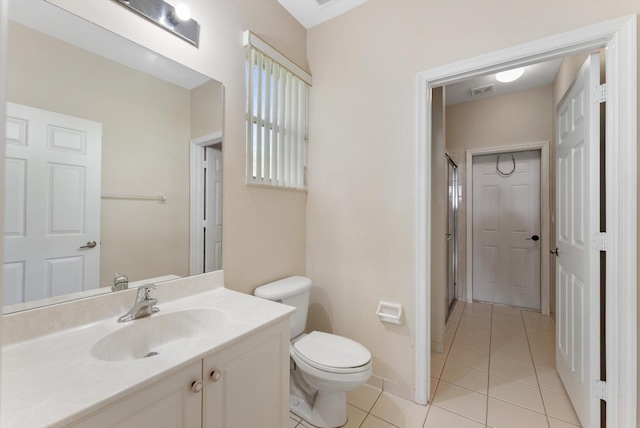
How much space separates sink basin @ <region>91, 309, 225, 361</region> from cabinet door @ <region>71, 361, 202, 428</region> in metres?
0.17

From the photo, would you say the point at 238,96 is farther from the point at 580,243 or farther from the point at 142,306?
the point at 580,243

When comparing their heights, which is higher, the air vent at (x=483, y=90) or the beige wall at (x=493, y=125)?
the air vent at (x=483, y=90)

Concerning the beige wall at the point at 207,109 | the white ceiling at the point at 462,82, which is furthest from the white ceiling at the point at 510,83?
the beige wall at the point at 207,109

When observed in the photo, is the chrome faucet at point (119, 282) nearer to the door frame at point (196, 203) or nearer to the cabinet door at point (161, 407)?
the door frame at point (196, 203)

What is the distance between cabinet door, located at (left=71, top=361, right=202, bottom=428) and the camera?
0.66 metres

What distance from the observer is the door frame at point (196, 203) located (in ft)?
4.73

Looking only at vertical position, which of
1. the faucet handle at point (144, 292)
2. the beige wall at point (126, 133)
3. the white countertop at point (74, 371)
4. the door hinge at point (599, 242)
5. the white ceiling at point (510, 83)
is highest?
the white ceiling at point (510, 83)

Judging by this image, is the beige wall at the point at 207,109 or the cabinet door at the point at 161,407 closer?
the cabinet door at the point at 161,407

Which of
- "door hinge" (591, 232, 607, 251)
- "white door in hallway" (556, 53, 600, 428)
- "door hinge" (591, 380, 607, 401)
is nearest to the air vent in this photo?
"white door in hallway" (556, 53, 600, 428)

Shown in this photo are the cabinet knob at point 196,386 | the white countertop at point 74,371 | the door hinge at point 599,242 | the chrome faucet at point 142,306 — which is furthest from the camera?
the door hinge at point 599,242

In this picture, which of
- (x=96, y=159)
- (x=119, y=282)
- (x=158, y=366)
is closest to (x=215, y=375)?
(x=158, y=366)

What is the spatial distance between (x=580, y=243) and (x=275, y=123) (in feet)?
6.65

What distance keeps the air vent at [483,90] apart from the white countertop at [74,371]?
3544mm

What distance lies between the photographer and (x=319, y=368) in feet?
4.64
